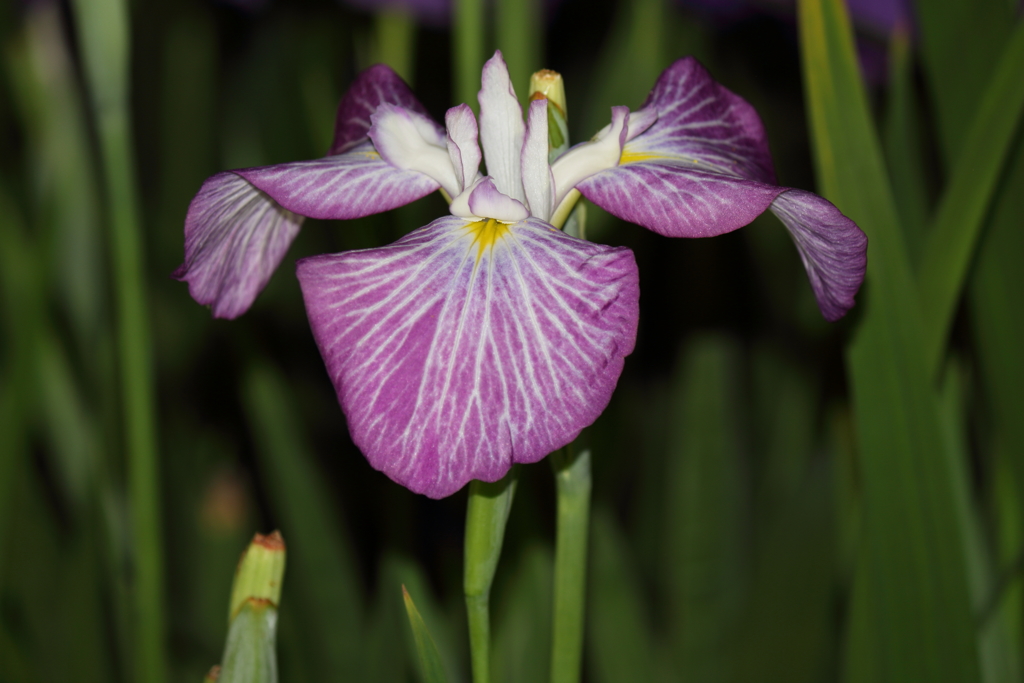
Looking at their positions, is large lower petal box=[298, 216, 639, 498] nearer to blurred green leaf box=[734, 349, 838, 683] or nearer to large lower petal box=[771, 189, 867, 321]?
large lower petal box=[771, 189, 867, 321]

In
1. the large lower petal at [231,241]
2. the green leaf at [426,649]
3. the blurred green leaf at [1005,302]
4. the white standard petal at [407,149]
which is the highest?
the white standard petal at [407,149]

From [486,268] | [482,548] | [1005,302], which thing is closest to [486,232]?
[486,268]

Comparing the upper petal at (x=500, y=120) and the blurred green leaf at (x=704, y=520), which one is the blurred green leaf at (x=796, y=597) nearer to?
the blurred green leaf at (x=704, y=520)

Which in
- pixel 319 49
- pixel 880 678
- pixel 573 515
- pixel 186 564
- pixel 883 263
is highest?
pixel 319 49

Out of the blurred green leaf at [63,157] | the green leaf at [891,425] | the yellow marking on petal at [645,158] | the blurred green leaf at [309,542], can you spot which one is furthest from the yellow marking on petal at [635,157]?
the blurred green leaf at [63,157]

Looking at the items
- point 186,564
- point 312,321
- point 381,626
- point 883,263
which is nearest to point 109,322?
point 186,564

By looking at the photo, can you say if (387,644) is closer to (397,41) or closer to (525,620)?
(525,620)

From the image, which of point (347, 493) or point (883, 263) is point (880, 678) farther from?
point (347, 493)
